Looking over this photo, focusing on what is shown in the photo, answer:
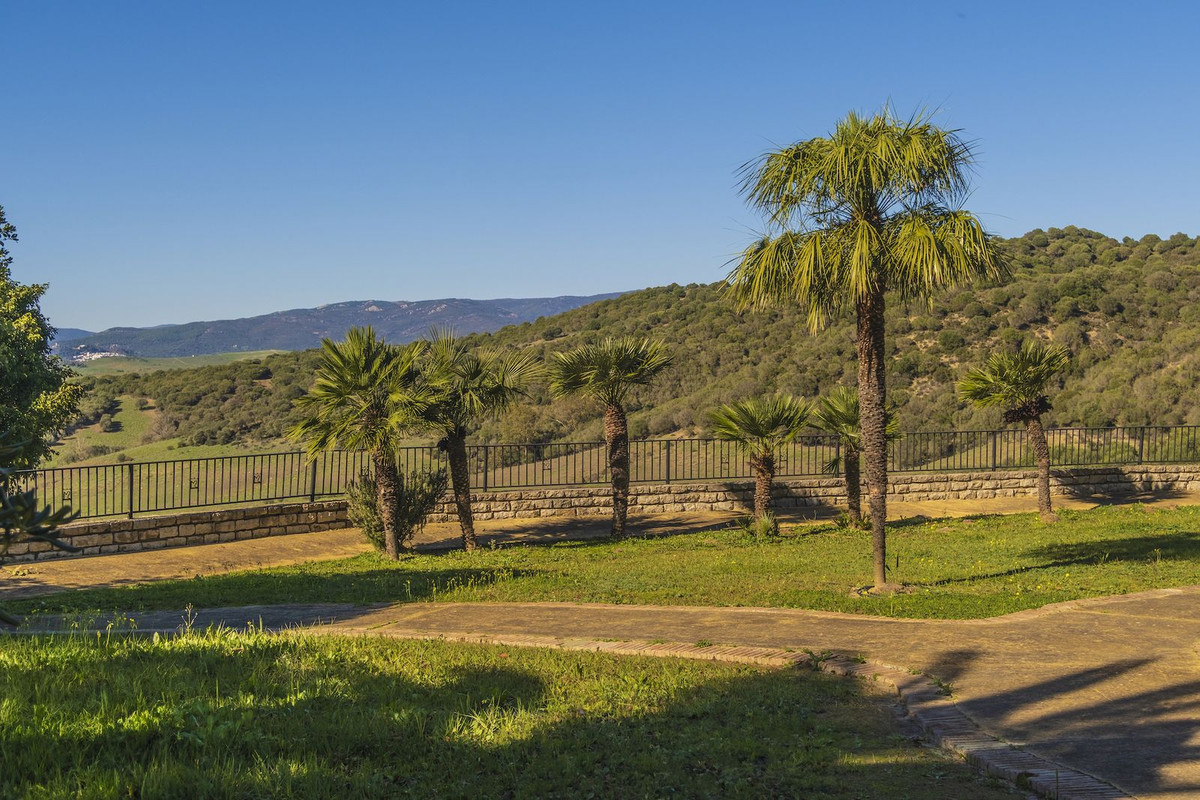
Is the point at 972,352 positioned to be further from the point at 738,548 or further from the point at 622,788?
the point at 622,788

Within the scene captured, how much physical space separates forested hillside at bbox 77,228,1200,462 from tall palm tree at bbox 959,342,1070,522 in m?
18.0

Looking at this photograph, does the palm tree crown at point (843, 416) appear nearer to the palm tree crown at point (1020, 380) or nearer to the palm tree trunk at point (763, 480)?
the palm tree crown at point (1020, 380)

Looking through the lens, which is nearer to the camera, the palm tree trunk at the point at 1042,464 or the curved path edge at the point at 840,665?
the curved path edge at the point at 840,665

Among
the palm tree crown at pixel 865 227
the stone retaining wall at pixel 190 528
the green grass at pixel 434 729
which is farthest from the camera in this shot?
the stone retaining wall at pixel 190 528

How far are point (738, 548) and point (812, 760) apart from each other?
11.8m

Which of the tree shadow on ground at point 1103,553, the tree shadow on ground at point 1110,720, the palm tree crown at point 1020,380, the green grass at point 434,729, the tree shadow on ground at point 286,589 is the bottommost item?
the tree shadow on ground at point 286,589

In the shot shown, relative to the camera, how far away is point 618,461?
779 inches

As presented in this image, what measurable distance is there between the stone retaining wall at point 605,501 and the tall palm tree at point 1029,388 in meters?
4.16

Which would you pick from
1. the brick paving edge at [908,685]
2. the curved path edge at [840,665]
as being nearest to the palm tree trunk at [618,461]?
the curved path edge at [840,665]

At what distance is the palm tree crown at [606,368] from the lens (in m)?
19.5

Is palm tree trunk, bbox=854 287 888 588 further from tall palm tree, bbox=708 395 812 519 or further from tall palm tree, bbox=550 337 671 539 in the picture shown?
tall palm tree, bbox=550 337 671 539

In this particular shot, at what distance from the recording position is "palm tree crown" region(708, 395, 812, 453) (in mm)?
18625

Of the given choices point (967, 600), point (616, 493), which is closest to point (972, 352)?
point (616, 493)

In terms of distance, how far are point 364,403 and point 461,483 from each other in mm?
2415
